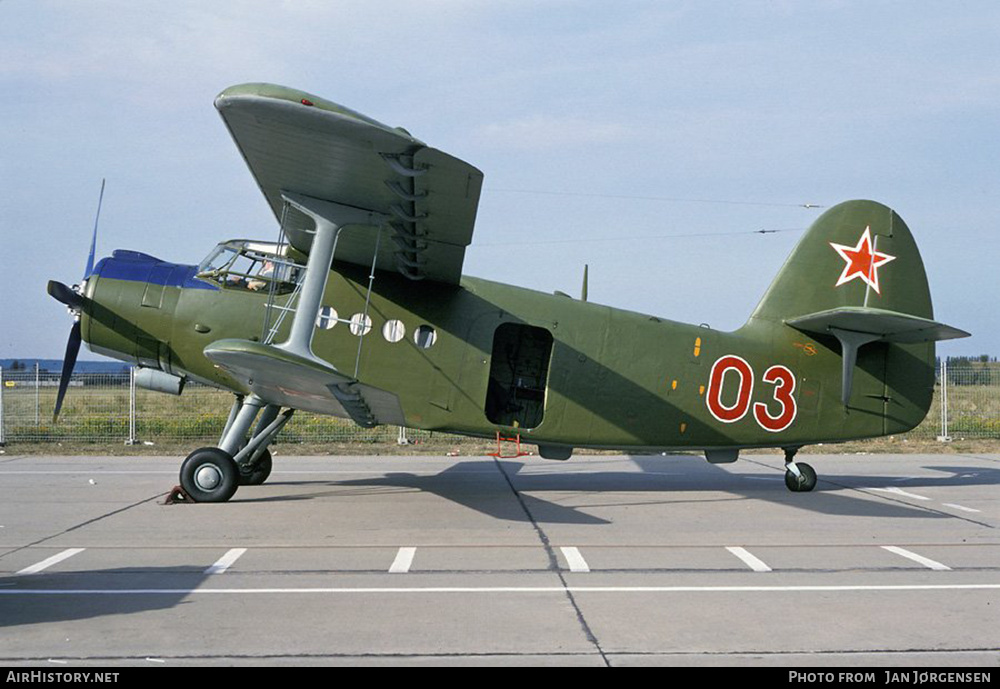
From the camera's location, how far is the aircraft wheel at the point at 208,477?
10.5 meters

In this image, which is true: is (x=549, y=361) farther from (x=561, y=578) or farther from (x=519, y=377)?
(x=561, y=578)

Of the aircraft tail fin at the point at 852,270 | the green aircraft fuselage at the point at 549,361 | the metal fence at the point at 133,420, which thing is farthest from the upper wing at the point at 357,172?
the metal fence at the point at 133,420

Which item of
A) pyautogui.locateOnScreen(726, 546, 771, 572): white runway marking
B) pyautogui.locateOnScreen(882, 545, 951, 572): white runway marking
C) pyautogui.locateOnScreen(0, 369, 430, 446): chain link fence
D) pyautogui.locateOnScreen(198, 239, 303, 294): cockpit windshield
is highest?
pyautogui.locateOnScreen(198, 239, 303, 294): cockpit windshield

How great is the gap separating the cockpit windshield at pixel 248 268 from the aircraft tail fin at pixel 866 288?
597cm

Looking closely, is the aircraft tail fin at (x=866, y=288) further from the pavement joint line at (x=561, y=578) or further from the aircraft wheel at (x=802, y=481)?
the pavement joint line at (x=561, y=578)

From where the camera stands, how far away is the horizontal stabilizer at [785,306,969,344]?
34.9 ft

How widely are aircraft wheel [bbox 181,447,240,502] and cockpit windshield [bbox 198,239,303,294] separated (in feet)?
6.57

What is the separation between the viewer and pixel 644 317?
38.1 feet

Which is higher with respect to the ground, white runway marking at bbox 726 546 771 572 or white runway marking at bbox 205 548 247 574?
white runway marking at bbox 726 546 771 572

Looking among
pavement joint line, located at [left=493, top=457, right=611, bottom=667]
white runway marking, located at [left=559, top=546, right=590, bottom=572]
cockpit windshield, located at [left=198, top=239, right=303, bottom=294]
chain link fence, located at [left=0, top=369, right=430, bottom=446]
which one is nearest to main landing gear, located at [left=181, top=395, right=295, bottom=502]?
cockpit windshield, located at [left=198, top=239, right=303, bottom=294]

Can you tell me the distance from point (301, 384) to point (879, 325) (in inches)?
271

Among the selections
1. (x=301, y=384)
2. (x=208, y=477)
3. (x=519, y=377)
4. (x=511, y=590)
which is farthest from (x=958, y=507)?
(x=208, y=477)

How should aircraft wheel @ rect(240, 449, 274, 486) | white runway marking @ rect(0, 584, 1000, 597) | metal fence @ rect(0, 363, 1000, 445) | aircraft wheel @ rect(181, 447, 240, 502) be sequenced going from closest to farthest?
white runway marking @ rect(0, 584, 1000, 597)
aircraft wheel @ rect(181, 447, 240, 502)
aircraft wheel @ rect(240, 449, 274, 486)
metal fence @ rect(0, 363, 1000, 445)

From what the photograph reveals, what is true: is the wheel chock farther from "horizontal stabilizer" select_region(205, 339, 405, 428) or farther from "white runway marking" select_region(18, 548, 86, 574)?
"white runway marking" select_region(18, 548, 86, 574)
